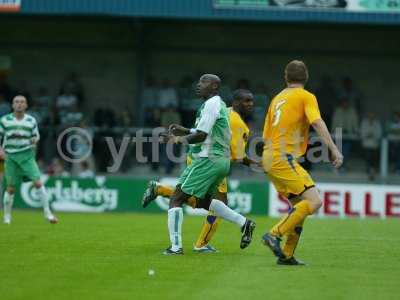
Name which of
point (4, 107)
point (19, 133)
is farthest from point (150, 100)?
point (19, 133)

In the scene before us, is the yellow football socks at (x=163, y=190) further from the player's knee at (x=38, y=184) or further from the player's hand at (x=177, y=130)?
the player's knee at (x=38, y=184)

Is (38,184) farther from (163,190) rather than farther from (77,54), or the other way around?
(77,54)

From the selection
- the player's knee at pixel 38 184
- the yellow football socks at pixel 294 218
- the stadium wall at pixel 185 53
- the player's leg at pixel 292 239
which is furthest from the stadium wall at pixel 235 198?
the yellow football socks at pixel 294 218

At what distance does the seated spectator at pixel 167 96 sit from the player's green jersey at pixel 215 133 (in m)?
14.8

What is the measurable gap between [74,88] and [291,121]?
17.9 metres

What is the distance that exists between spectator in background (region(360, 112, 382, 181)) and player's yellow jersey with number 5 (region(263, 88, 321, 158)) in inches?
610

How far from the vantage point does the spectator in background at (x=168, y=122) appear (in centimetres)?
2620

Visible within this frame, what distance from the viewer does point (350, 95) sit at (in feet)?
92.0

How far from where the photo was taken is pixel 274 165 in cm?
1125

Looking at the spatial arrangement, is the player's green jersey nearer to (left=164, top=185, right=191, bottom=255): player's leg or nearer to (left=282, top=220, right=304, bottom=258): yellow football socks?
(left=164, top=185, right=191, bottom=255): player's leg

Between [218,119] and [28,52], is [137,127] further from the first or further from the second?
[218,119]

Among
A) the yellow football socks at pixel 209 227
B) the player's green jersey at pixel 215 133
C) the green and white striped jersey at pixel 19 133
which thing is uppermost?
the player's green jersey at pixel 215 133

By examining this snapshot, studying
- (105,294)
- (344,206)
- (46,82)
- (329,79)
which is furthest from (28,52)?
(105,294)

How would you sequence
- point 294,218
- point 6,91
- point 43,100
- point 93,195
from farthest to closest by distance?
point 6,91 → point 43,100 → point 93,195 → point 294,218
